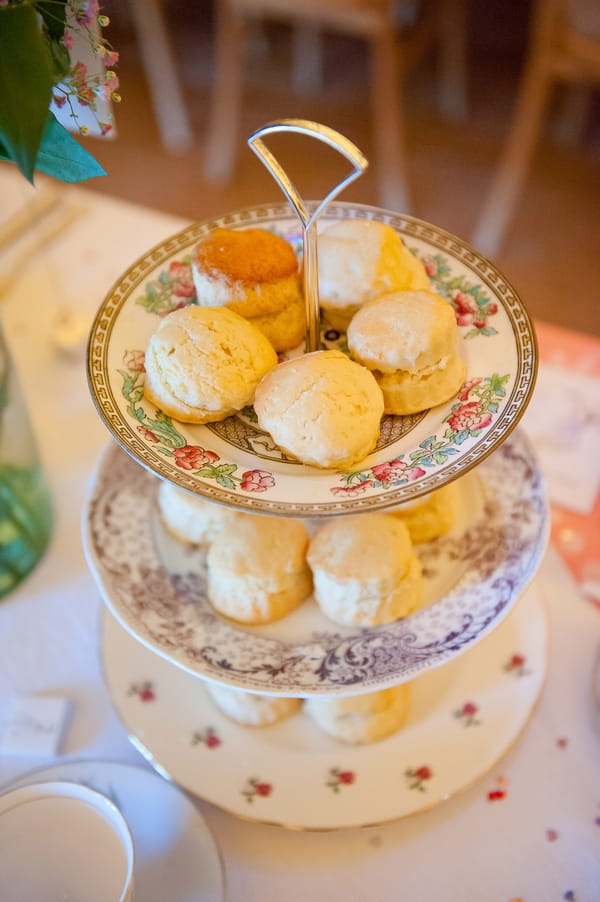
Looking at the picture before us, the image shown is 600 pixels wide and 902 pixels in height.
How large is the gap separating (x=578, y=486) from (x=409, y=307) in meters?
0.47

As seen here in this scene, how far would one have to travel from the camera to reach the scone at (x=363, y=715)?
72 cm

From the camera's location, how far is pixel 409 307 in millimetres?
590

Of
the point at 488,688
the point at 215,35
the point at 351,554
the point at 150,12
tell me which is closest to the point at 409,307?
the point at 351,554

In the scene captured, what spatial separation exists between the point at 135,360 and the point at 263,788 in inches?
16.3

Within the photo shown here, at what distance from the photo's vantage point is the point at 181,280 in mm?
689

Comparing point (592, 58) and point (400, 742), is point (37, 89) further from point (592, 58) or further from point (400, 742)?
point (592, 58)

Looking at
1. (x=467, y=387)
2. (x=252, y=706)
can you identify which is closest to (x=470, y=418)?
(x=467, y=387)

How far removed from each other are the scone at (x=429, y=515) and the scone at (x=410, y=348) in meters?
0.18

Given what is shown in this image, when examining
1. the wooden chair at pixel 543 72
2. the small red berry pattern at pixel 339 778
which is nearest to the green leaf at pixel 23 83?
the small red berry pattern at pixel 339 778

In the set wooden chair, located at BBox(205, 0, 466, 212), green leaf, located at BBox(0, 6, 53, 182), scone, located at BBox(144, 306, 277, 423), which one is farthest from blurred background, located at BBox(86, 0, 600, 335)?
green leaf, located at BBox(0, 6, 53, 182)

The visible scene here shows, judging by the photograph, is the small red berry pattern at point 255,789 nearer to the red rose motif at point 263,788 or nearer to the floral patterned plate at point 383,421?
the red rose motif at point 263,788

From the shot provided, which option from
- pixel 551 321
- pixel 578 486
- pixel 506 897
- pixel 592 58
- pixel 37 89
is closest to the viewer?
pixel 37 89

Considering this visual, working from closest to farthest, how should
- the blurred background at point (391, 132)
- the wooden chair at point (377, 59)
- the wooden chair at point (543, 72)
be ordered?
the wooden chair at point (543, 72), the wooden chair at point (377, 59), the blurred background at point (391, 132)

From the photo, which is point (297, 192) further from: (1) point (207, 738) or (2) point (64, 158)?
(1) point (207, 738)
